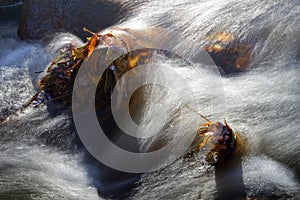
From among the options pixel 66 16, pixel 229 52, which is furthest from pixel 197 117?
pixel 66 16

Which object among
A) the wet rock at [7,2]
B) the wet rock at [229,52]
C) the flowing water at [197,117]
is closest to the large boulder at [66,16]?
the flowing water at [197,117]

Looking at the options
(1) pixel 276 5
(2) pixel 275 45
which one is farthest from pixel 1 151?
(1) pixel 276 5

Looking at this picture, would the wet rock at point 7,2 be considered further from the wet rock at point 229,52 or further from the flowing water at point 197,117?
the wet rock at point 229,52

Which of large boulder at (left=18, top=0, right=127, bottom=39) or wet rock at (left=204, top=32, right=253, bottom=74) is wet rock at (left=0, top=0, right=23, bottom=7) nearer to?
large boulder at (left=18, top=0, right=127, bottom=39)

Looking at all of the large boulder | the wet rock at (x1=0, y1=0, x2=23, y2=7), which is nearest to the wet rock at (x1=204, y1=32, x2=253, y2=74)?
the large boulder

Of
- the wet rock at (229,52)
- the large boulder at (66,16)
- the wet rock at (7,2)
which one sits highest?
the wet rock at (229,52)

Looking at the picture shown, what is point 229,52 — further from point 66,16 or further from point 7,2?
point 7,2

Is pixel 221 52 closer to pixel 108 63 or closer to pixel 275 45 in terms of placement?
pixel 275 45
